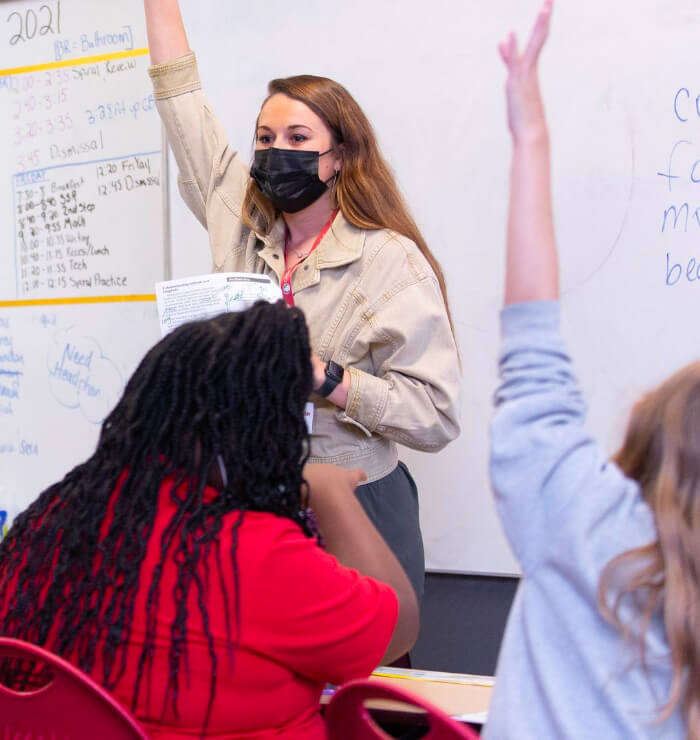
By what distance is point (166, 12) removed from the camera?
Result: 2096mm

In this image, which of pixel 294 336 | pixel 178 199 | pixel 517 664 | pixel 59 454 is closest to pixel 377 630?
pixel 517 664

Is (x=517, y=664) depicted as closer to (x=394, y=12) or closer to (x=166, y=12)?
(x=166, y=12)

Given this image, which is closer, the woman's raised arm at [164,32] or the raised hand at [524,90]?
the raised hand at [524,90]

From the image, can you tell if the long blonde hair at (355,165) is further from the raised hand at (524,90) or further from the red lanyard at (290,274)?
the raised hand at (524,90)

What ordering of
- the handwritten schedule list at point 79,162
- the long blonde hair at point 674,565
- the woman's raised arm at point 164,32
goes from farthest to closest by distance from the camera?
the handwritten schedule list at point 79,162 < the woman's raised arm at point 164,32 < the long blonde hair at point 674,565

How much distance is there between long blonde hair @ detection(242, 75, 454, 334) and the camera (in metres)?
1.94

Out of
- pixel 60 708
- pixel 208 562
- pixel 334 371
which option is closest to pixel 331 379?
pixel 334 371

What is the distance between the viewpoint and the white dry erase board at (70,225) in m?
2.97

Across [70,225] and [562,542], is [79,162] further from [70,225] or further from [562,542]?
[562,542]

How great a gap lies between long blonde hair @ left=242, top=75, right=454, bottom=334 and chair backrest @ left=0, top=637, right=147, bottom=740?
1.17 meters

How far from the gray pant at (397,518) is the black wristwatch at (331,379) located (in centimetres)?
24

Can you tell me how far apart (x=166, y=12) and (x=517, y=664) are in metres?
1.77

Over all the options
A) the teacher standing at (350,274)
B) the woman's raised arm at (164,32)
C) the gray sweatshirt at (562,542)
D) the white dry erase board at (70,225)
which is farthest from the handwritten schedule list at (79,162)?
the gray sweatshirt at (562,542)

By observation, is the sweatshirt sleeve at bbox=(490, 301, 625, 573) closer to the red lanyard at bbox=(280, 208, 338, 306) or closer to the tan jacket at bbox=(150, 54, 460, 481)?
the tan jacket at bbox=(150, 54, 460, 481)
